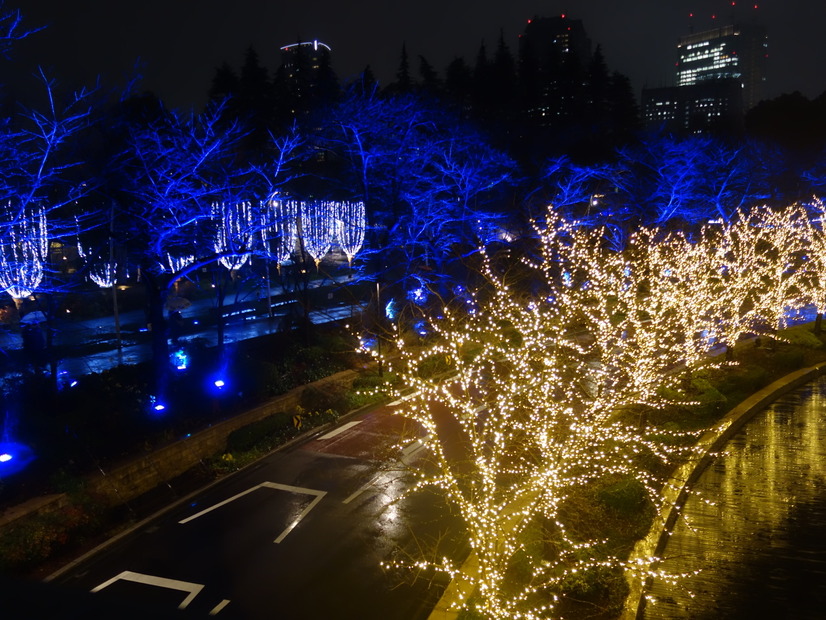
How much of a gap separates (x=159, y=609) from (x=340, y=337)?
59.7 feet

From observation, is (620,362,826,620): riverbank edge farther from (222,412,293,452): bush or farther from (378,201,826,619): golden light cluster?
(222,412,293,452): bush

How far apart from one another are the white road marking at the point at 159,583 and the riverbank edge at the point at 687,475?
5.42 metres

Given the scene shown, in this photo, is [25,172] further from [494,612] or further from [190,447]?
[494,612]

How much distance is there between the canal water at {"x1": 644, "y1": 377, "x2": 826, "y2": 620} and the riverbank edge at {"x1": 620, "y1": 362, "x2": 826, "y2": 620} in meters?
0.15

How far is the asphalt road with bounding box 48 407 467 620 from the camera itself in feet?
24.3

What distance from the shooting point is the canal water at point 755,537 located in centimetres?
648

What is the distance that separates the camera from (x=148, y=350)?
69.7 feet

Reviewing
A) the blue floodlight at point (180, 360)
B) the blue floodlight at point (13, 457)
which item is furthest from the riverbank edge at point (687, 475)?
the blue floodlight at point (180, 360)

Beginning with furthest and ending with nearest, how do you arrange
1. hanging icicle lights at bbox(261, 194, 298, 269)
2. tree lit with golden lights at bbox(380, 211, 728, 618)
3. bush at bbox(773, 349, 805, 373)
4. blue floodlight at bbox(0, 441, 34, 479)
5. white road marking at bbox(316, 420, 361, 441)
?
hanging icicle lights at bbox(261, 194, 298, 269), bush at bbox(773, 349, 805, 373), white road marking at bbox(316, 420, 361, 441), blue floodlight at bbox(0, 441, 34, 479), tree lit with golden lights at bbox(380, 211, 728, 618)

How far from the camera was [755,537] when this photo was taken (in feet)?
26.0

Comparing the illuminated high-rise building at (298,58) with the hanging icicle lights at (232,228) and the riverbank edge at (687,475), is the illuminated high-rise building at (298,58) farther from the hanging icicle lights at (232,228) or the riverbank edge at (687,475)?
the riverbank edge at (687,475)

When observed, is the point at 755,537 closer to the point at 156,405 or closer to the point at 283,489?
the point at 283,489

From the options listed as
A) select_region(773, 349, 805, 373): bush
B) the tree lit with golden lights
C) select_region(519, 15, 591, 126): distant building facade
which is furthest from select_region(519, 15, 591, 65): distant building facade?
the tree lit with golden lights

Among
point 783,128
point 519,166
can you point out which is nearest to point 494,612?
point 519,166
